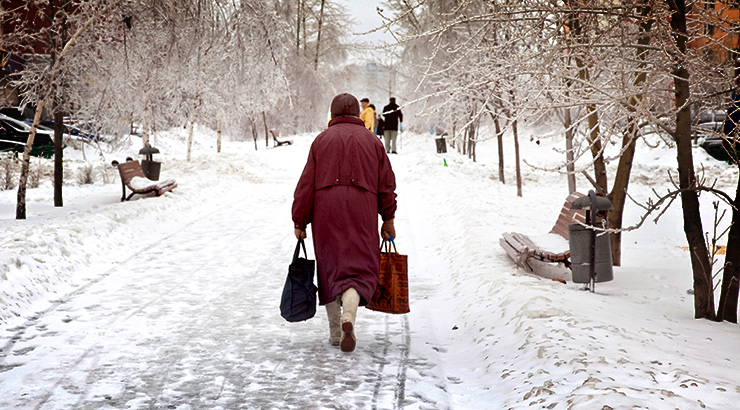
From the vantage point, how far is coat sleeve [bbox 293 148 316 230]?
464cm

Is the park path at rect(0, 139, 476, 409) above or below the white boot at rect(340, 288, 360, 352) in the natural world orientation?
below

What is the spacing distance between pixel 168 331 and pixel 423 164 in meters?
16.5

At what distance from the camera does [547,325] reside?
4.79m

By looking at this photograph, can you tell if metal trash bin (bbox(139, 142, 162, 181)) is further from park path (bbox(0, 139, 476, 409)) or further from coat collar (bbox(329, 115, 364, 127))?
coat collar (bbox(329, 115, 364, 127))

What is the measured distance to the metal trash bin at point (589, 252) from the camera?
6336 millimetres

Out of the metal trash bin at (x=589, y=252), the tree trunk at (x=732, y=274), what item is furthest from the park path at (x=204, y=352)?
the tree trunk at (x=732, y=274)

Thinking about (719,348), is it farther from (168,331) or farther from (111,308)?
Answer: (111,308)

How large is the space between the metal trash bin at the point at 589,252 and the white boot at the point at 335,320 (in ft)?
9.01

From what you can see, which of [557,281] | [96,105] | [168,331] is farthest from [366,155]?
[96,105]

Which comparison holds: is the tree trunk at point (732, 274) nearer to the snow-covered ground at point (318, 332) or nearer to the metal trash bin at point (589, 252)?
the snow-covered ground at point (318, 332)

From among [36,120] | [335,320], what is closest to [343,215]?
[335,320]

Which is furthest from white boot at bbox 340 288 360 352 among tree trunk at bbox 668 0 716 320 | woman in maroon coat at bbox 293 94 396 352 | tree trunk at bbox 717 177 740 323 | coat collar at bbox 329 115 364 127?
tree trunk at bbox 717 177 740 323

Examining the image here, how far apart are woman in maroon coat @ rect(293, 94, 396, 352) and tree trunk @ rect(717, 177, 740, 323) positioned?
3.03 meters

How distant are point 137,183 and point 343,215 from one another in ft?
31.4
